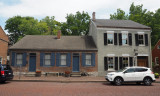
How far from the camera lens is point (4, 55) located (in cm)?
2866

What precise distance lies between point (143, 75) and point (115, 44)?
814 centimetres

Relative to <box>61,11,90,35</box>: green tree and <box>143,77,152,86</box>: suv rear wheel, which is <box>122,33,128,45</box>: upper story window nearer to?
<box>143,77,152,86</box>: suv rear wheel

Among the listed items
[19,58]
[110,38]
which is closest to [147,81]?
[110,38]

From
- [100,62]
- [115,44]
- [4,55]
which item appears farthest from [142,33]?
[4,55]

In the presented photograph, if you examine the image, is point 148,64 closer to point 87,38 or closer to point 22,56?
point 87,38

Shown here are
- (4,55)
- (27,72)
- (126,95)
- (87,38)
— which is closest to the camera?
(126,95)

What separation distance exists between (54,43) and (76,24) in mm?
18343

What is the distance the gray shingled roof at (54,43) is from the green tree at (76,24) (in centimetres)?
1391

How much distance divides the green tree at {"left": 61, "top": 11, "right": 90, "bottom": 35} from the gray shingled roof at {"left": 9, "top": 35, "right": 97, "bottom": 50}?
1391 centimetres

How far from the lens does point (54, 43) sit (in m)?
21.7

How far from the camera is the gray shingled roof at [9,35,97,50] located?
20.4 m

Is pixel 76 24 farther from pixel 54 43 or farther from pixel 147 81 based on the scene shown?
pixel 147 81

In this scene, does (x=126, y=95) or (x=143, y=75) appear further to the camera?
(x=143, y=75)

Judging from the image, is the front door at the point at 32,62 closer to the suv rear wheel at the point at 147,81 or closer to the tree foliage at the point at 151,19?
the suv rear wheel at the point at 147,81
